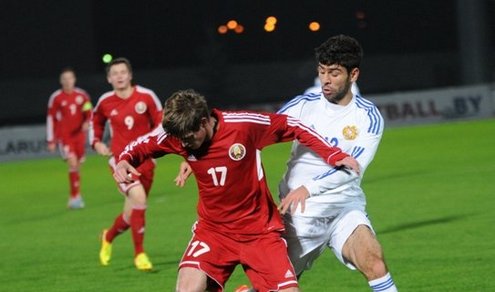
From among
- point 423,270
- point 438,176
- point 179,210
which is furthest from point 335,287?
point 438,176

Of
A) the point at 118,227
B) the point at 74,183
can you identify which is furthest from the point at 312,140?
the point at 74,183

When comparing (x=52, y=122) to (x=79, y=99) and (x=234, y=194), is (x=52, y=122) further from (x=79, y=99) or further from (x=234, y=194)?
(x=234, y=194)

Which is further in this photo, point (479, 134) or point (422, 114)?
point (422, 114)

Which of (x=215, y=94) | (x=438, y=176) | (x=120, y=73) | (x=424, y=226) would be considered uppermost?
(x=120, y=73)

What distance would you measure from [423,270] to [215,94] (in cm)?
2839

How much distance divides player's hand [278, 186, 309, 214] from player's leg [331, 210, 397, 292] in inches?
19.1

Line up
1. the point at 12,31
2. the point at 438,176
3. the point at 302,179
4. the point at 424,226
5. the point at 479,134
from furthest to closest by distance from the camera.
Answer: the point at 12,31 → the point at 479,134 → the point at 438,176 → the point at 424,226 → the point at 302,179

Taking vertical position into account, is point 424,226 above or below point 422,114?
above

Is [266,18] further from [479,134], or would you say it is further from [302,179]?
[302,179]

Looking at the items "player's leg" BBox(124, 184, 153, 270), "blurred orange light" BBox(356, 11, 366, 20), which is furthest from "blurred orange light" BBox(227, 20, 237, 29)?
"player's leg" BBox(124, 184, 153, 270)

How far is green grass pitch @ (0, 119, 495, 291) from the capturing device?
35.0ft

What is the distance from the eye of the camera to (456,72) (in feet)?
129

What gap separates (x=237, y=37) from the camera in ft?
145

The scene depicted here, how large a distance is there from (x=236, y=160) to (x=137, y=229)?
4755 mm
